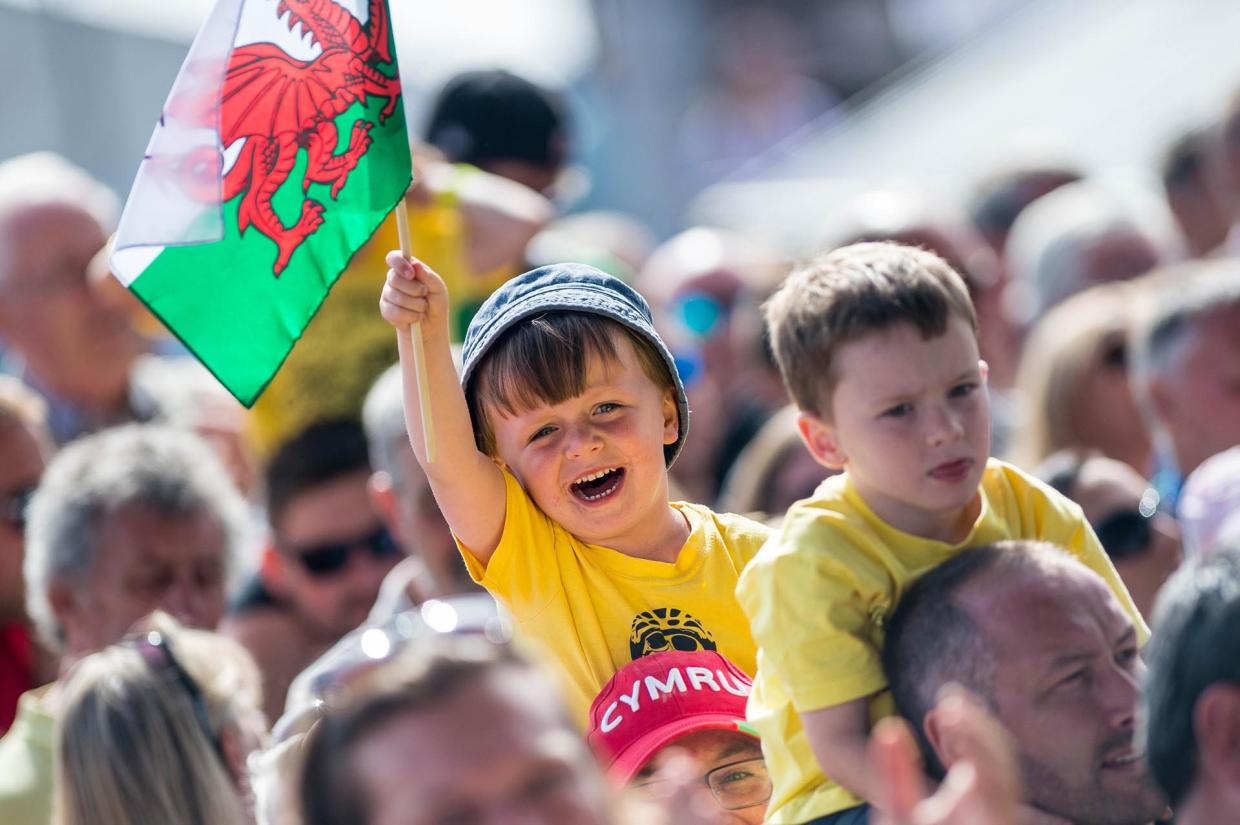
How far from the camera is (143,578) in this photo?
489 centimetres

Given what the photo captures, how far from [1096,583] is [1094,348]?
9.44 ft

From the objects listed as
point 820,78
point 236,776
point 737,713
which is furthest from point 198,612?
point 820,78

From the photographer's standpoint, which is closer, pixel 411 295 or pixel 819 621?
pixel 819 621

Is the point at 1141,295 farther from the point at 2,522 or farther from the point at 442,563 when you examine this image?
the point at 2,522

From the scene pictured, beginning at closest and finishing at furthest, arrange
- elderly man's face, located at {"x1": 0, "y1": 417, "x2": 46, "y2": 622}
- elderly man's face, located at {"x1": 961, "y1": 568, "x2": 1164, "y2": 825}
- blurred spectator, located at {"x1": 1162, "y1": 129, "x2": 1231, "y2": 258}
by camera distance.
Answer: elderly man's face, located at {"x1": 961, "y1": 568, "x2": 1164, "y2": 825}, elderly man's face, located at {"x1": 0, "y1": 417, "x2": 46, "y2": 622}, blurred spectator, located at {"x1": 1162, "y1": 129, "x2": 1231, "y2": 258}

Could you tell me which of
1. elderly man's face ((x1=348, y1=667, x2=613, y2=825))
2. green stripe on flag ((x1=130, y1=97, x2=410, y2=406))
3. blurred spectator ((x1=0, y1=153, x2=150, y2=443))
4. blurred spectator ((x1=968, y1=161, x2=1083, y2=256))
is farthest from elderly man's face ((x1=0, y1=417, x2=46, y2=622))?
blurred spectator ((x1=968, y1=161, x2=1083, y2=256))

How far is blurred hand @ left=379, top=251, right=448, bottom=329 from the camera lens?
339 cm

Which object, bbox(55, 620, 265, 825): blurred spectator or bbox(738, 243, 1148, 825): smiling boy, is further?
bbox(55, 620, 265, 825): blurred spectator

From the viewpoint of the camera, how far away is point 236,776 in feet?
12.3

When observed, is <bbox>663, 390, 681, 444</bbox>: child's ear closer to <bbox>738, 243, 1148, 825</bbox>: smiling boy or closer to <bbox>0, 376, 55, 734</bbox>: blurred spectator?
<bbox>738, 243, 1148, 825</bbox>: smiling boy

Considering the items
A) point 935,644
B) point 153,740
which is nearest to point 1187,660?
point 935,644

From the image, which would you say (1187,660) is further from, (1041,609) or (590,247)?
(590,247)

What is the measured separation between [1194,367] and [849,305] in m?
2.21

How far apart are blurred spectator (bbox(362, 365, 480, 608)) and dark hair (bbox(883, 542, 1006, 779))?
1.82 meters
